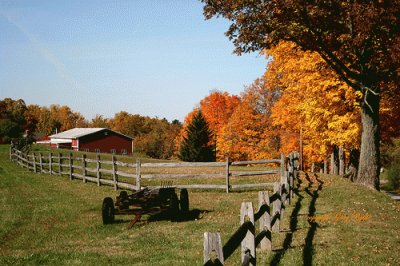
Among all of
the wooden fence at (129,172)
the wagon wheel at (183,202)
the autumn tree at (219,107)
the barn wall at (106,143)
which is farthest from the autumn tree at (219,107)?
the wagon wheel at (183,202)

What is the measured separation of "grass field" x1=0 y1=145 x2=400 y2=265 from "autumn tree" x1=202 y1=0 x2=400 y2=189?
372 centimetres

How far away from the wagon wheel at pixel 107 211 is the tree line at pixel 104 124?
85432mm

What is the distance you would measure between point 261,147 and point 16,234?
40507 mm

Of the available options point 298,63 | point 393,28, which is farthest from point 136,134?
point 393,28

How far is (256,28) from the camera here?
17766 millimetres

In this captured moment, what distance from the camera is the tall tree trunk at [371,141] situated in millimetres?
18828

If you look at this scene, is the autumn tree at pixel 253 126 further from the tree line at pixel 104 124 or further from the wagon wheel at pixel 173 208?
the tree line at pixel 104 124

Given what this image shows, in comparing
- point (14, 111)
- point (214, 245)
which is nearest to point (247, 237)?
point (214, 245)

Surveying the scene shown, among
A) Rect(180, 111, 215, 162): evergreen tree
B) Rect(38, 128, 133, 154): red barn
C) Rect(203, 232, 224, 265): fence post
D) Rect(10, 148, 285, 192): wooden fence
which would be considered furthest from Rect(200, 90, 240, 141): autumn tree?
Rect(203, 232, 224, 265): fence post

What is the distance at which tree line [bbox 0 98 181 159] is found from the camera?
115000 mm

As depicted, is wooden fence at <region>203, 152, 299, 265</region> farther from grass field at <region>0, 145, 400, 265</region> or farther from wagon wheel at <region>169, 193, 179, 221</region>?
wagon wheel at <region>169, 193, 179, 221</region>

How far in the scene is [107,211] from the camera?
41.5ft

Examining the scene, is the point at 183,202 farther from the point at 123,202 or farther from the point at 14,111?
the point at 14,111

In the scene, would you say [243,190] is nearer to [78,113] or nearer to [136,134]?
[136,134]
